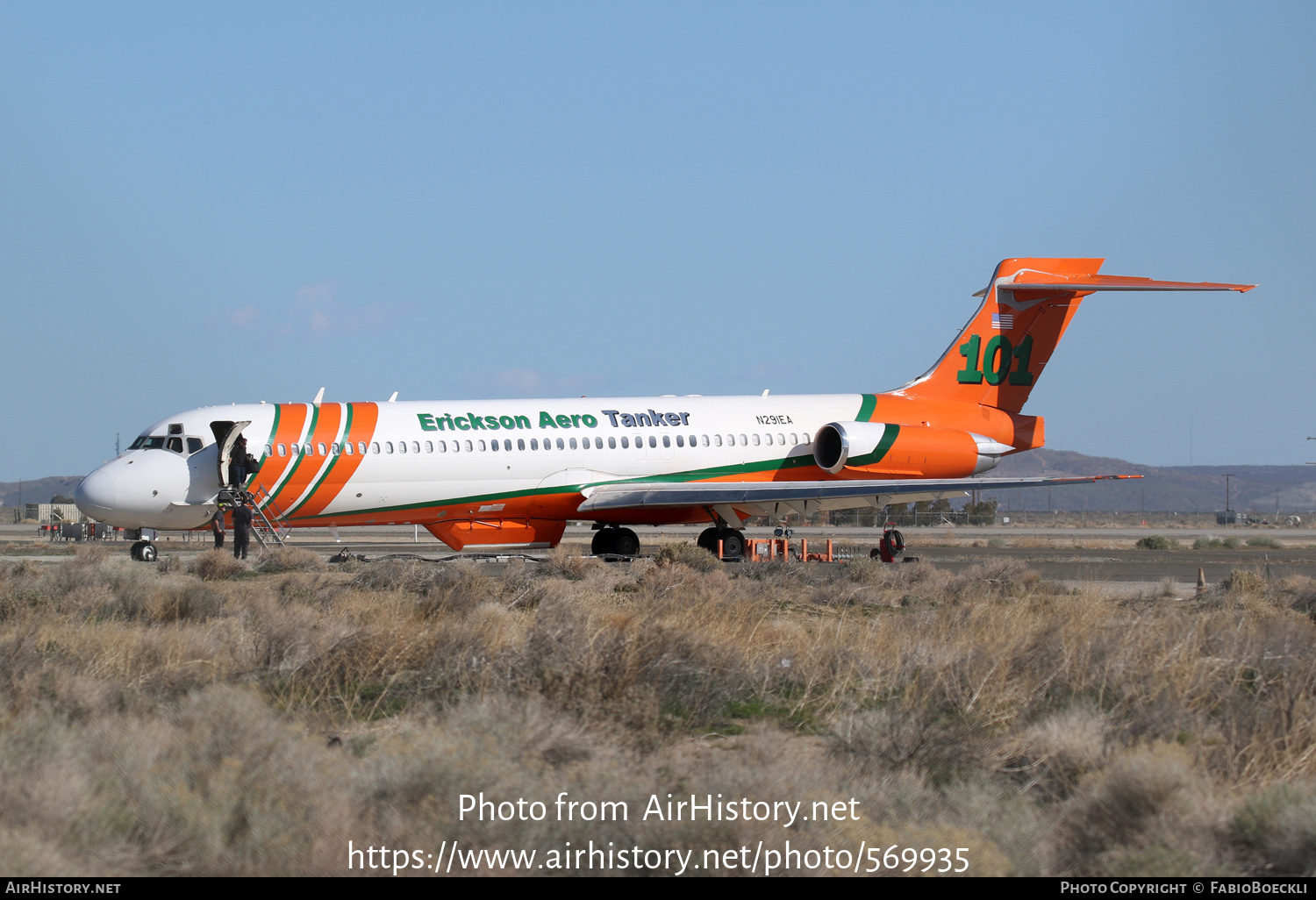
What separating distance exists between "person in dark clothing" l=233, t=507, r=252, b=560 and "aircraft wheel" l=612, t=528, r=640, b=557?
24.9ft

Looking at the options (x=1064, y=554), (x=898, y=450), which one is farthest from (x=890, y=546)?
(x=1064, y=554)

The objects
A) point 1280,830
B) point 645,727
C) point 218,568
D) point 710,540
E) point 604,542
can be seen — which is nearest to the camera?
point 1280,830

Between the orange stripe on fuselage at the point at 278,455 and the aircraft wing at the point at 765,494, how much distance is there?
581 centimetres

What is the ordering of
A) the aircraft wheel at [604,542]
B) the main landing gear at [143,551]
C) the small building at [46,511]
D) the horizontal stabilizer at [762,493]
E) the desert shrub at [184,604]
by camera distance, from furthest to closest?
1. the small building at [46,511]
2. the aircraft wheel at [604,542]
3. the horizontal stabilizer at [762,493]
4. the main landing gear at [143,551]
5. the desert shrub at [184,604]

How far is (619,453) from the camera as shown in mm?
24453

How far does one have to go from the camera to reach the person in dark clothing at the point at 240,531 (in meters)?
21.2

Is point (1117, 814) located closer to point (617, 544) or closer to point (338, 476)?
point (338, 476)

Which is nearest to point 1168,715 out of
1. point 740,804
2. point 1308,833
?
point 1308,833

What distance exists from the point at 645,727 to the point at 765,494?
16.8 meters

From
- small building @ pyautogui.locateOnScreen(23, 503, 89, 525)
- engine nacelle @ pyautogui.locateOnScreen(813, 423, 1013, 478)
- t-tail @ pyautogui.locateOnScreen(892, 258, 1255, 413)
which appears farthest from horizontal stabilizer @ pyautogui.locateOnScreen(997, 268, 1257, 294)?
small building @ pyautogui.locateOnScreen(23, 503, 89, 525)

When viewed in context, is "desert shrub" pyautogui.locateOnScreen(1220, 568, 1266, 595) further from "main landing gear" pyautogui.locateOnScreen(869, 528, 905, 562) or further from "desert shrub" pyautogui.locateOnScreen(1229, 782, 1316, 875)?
"desert shrub" pyautogui.locateOnScreen(1229, 782, 1316, 875)

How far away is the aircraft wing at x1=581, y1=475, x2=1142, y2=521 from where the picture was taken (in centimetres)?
2336

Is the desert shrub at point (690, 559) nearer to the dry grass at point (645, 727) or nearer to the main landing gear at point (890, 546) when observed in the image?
the main landing gear at point (890, 546)

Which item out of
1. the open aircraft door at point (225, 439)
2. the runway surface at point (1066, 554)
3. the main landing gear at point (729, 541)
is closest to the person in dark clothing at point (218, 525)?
the open aircraft door at point (225, 439)
